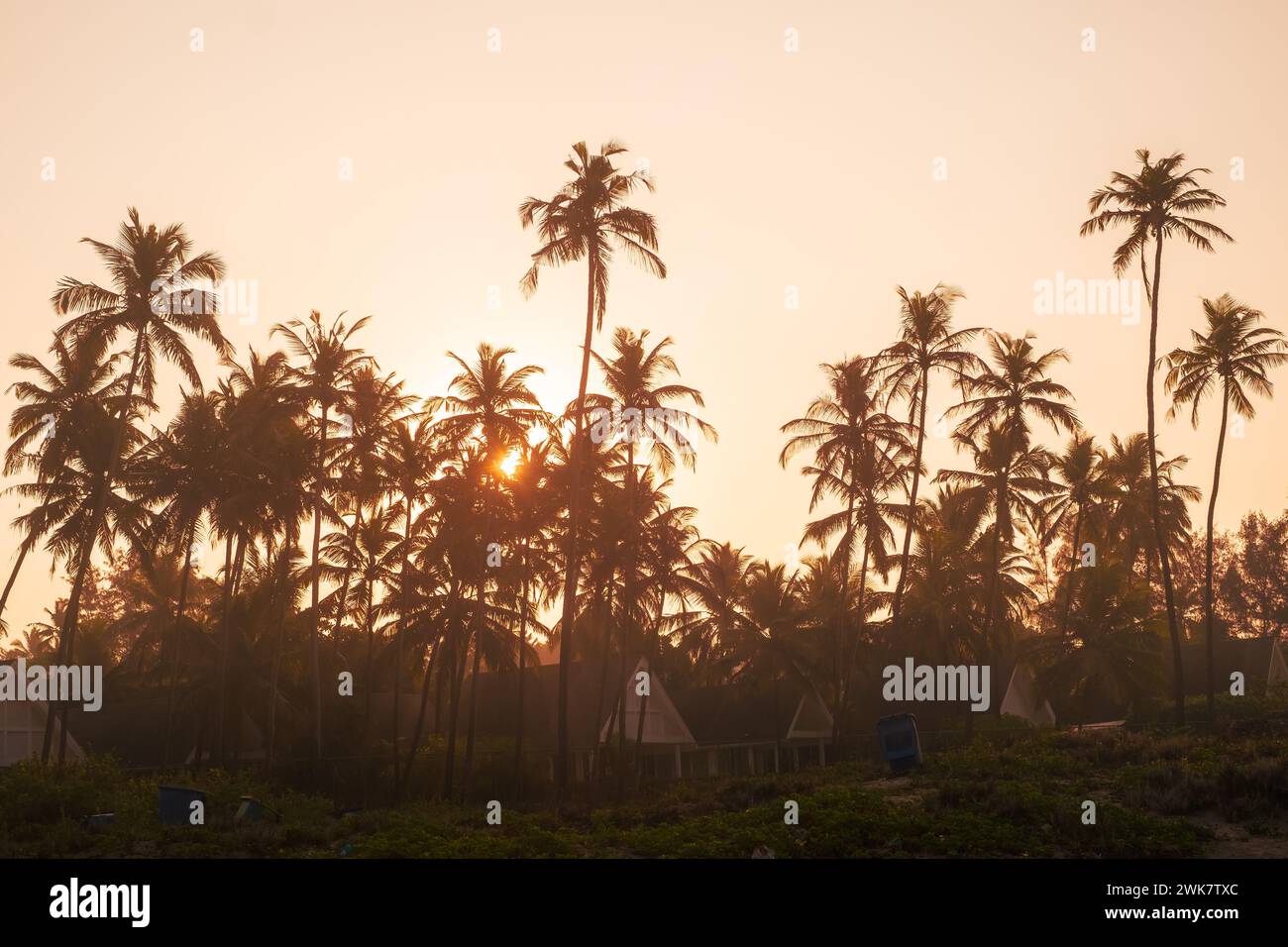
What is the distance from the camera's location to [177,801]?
27.9m

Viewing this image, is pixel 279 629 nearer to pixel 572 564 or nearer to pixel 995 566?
pixel 572 564

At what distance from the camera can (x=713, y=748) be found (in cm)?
5397

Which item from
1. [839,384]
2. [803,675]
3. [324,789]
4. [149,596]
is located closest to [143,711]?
[149,596]

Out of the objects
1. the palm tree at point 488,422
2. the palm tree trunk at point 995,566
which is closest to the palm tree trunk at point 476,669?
the palm tree at point 488,422

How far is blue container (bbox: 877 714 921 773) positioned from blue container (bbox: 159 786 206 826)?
18.1 m

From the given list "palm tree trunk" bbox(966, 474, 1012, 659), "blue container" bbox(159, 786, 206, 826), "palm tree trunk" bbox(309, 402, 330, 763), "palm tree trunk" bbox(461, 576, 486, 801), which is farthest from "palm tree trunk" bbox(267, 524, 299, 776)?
"palm tree trunk" bbox(966, 474, 1012, 659)

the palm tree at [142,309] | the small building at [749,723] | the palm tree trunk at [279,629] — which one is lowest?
the small building at [749,723]

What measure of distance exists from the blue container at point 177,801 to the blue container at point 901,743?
59.3 feet

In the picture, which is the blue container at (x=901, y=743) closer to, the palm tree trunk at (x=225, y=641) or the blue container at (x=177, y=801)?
the blue container at (x=177, y=801)

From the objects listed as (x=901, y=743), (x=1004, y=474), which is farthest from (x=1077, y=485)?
(x=901, y=743)

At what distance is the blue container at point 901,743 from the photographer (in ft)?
111

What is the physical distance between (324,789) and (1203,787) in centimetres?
2943

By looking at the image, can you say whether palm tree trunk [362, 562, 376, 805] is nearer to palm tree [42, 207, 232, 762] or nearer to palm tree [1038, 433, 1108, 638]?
palm tree [42, 207, 232, 762]
